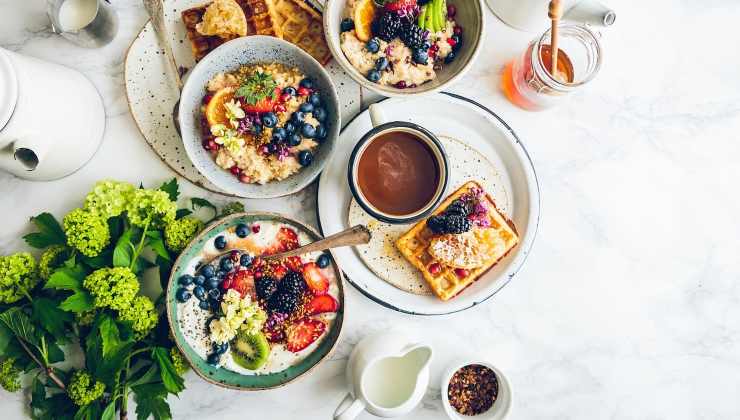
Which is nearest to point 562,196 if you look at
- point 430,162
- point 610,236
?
point 610,236

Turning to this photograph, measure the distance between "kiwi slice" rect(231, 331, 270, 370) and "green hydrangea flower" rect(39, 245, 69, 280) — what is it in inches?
28.0

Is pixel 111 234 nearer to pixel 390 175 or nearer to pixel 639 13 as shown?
pixel 390 175

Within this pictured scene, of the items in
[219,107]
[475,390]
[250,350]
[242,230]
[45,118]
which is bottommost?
[475,390]

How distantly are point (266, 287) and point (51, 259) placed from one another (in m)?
0.80

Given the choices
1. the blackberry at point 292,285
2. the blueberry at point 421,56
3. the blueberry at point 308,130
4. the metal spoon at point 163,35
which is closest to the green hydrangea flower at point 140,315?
the blackberry at point 292,285

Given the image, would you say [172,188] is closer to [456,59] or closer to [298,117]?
[298,117]

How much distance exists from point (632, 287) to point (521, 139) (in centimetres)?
84

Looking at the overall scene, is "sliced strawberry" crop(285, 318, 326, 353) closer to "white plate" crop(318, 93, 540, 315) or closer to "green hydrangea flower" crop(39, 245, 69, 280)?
"white plate" crop(318, 93, 540, 315)

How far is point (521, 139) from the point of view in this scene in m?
2.48

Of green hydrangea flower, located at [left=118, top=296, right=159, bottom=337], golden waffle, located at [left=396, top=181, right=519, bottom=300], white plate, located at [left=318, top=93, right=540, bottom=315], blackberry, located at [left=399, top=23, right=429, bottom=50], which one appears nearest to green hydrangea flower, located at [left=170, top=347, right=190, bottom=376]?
green hydrangea flower, located at [left=118, top=296, right=159, bottom=337]

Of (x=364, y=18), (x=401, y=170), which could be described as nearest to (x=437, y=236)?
(x=401, y=170)

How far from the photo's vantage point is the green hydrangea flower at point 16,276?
2076 mm

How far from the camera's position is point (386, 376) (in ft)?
7.63

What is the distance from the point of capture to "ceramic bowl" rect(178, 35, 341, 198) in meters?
2.13
